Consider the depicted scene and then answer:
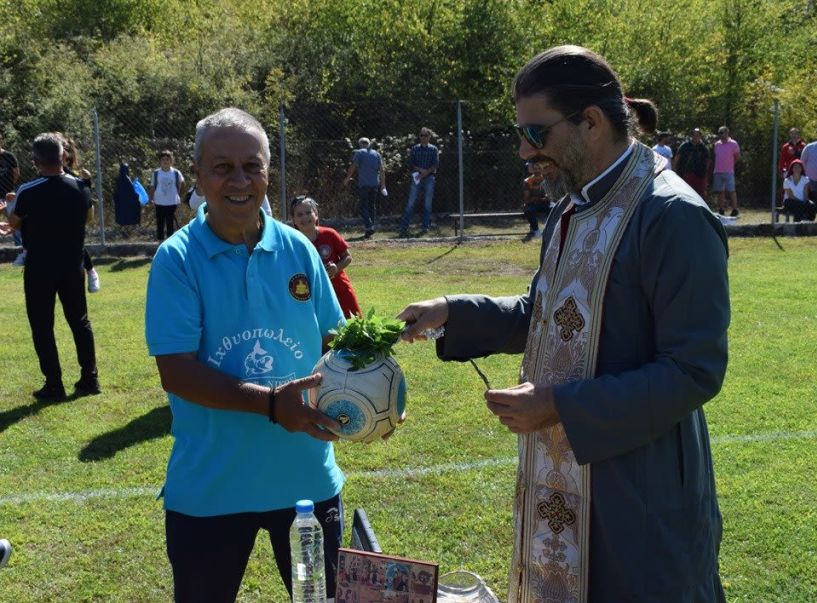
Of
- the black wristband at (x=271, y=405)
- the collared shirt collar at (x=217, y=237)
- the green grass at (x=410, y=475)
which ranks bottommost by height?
the green grass at (x=410, y=475)

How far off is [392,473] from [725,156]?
704 inches

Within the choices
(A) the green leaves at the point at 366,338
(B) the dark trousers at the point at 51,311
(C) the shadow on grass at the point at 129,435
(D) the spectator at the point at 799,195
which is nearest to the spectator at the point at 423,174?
(D) the spectator at the point at 799,195

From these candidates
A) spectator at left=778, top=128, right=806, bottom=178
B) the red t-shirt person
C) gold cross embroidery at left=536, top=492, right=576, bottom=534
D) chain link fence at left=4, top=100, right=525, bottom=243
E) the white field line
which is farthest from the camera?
spectator at left=778, top=128, right=806, bottom=178

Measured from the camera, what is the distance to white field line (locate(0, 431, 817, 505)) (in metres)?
5.80

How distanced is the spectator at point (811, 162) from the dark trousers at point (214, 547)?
60.3 feet

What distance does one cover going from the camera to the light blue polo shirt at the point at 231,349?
114 inches

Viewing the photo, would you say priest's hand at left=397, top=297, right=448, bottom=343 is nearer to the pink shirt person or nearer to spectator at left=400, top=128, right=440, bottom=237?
spectator at left=400, top=128, right=440, bottom=237

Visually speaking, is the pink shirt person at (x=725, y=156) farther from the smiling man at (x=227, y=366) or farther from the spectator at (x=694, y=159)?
the smiling man at (x=227, y=366)

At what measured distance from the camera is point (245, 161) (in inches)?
117

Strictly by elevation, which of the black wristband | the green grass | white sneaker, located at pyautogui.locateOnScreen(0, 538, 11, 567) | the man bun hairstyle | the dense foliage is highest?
the dense foliage

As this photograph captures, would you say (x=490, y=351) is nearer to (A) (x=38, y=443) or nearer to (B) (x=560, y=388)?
(B) (x=560, y=388)

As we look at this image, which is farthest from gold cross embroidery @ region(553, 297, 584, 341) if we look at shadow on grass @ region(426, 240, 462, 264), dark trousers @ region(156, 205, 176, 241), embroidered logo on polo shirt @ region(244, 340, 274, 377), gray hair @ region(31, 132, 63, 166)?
dark trousers @ region(156, 205, 176, 241)

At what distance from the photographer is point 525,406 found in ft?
8.00

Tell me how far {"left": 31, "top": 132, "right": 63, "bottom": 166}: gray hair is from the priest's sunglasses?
6.26 metres
